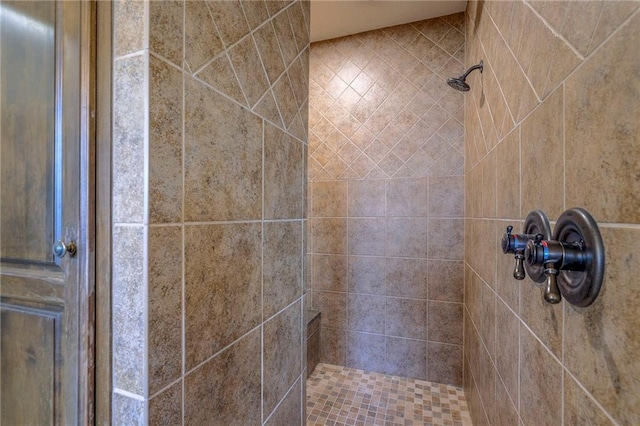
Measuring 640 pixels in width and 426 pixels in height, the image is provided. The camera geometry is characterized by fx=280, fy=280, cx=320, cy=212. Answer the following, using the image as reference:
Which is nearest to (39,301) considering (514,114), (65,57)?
(65,57)

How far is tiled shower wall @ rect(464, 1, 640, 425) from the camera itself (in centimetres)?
42

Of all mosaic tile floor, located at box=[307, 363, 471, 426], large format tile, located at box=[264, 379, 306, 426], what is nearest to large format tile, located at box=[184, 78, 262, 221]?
large format tile, located at box=[264, 379, 306, 426]

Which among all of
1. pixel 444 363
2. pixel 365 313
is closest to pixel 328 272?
pixel 365 313

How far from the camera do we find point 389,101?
2066 millimetres

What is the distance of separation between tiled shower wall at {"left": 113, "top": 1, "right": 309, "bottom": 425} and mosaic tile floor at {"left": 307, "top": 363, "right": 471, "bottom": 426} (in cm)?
95

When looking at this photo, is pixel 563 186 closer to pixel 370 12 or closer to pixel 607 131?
pixel 607 131

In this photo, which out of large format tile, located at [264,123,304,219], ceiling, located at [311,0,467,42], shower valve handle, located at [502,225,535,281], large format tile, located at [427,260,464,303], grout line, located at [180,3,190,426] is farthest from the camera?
large format tile, located at [427,260,464,303]

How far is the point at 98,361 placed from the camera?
0.48 meters

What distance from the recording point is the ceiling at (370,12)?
1809 mm

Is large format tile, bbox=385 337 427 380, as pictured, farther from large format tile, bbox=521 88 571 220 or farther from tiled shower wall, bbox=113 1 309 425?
large format tile, bbox=521 88 571 220

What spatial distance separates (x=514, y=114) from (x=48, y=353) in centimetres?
133

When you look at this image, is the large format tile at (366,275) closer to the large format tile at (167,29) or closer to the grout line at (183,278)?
the grout line at (183,278)

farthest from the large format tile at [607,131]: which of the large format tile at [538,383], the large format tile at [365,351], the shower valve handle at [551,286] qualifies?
the large format tile at [365,351]

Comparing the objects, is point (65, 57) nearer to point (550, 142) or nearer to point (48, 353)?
point (48, 353)
